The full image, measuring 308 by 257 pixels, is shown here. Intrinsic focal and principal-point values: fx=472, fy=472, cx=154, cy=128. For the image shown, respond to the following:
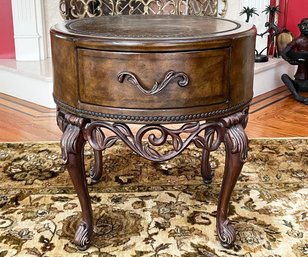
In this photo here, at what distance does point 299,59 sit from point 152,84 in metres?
2.04

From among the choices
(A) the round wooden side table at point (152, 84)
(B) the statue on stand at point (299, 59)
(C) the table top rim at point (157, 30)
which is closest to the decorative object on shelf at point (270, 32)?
(B) the statue on stand at point (299, 59)

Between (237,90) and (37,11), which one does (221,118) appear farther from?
(37,11)

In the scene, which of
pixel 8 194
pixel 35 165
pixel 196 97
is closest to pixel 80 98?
pixel 196 97

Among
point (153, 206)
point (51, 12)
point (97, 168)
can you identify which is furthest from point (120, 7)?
point (153, 206)

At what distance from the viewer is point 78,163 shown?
1396mm

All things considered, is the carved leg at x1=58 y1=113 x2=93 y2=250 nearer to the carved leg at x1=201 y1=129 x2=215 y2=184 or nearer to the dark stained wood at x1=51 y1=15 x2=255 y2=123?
the dark stained wood at x1=51 y1=15 x2=255 y2=123

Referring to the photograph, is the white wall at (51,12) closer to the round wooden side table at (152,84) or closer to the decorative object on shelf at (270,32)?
the decorative object on shelf at (270,32)

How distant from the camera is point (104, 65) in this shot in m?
1.23

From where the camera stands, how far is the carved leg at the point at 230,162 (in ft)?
4.43

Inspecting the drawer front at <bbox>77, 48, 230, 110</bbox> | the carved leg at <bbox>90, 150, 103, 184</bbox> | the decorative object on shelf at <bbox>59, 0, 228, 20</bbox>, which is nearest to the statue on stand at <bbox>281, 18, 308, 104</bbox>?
the decorative object on shelf at <bbox>59, 0, 228, 20</bbox>

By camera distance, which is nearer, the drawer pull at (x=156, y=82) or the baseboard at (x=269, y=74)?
the drawer pull at (x=156, y=82)

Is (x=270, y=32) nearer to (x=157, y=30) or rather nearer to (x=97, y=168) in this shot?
(x=97, y=168)

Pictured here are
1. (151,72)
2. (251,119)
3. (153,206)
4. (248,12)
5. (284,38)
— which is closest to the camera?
(151,72)

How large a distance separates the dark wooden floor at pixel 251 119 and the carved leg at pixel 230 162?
1.06 m
